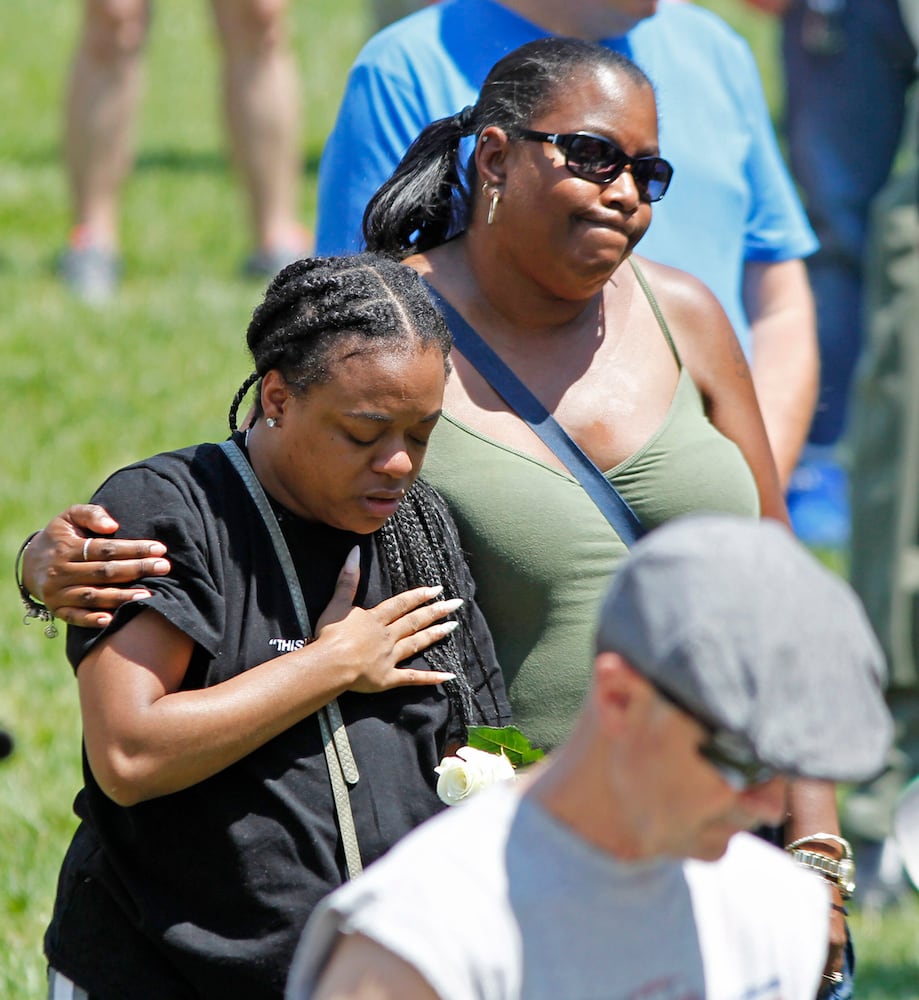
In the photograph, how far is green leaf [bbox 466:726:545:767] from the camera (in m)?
2.60

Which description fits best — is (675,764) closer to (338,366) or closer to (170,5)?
(338,366)

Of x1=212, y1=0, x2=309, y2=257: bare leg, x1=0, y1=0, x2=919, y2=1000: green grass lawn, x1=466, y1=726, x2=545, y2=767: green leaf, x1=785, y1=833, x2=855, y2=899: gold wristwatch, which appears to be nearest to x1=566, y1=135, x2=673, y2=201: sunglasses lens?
x1=466, y1=726, x2=545, y2=767: green leaf

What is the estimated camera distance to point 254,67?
26.5ft

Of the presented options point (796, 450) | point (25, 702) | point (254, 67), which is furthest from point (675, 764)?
point (254, 67)

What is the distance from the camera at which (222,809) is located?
2424 mm

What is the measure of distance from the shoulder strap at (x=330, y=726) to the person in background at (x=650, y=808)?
26.5 inches

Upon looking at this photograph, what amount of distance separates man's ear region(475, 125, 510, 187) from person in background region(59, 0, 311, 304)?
519 cm

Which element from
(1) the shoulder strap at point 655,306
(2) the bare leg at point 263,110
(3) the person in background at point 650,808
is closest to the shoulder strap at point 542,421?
(1) the shoulder strap at point 655,306

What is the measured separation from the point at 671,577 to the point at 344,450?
0.98 meters

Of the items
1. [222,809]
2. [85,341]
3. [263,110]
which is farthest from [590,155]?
[263,110]

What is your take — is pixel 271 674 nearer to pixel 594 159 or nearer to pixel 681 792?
pixel 681 792

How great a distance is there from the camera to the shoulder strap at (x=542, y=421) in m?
2.85

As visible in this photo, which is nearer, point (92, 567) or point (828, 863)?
point (92, 567)

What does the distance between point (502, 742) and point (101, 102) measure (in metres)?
6.09
